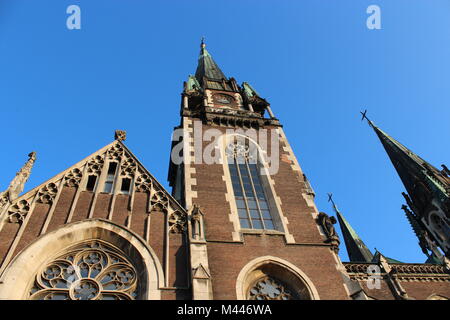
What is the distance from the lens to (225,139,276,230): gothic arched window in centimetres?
1531

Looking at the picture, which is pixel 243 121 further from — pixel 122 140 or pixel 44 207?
pixel 44 207

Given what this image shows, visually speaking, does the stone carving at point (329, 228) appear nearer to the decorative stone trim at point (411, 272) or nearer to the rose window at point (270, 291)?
the decorative stone trim at point (411, 272)

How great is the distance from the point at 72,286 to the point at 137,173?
17.7ft

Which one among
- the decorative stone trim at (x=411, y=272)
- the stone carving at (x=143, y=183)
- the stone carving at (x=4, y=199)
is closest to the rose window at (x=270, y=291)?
the decorative stone trim at (x=411, y=272)

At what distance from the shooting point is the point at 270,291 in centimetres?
1240

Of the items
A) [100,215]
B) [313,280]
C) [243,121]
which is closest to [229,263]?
[313,280]

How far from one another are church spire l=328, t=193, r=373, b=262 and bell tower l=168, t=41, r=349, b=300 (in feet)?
50.6

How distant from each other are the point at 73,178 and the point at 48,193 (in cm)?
116

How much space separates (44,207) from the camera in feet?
43.1

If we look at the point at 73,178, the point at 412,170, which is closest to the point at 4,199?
the point at 73,178

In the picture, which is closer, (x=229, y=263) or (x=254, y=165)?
(x=229, y=263)

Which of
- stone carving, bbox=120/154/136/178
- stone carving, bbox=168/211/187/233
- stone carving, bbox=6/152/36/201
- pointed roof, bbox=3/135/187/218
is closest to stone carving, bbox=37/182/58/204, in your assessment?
pointed roof, bbox=3/135/187/218

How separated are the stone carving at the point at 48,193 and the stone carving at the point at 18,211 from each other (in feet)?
1.64

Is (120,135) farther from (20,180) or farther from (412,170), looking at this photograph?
(412,170)
